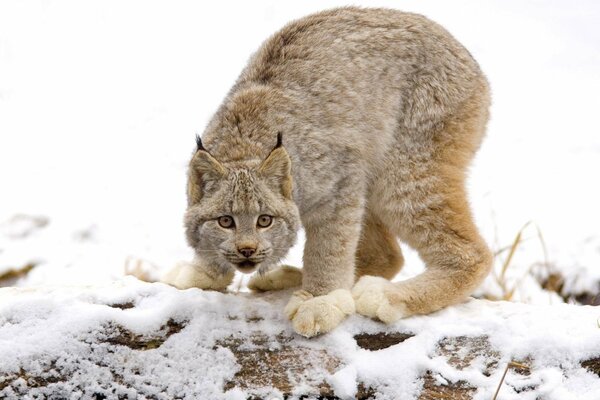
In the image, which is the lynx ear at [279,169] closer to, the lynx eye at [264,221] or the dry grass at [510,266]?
the lynx eye at [264,221]

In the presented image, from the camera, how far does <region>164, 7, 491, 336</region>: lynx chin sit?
483cm

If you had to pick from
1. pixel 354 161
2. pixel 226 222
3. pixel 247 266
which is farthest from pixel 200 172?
pixel 354 161

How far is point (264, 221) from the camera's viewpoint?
15.3ft

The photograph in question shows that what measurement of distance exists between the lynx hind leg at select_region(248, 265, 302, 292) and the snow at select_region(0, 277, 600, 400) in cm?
68

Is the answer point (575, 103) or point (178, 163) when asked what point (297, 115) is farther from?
point (575, 103)

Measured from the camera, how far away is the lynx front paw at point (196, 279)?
5.22 meters

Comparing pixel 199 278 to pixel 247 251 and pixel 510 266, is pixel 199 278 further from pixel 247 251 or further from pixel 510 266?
pixel 510 266

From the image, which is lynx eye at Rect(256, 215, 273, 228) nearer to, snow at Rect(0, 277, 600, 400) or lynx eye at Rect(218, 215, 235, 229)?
lynx eye at Rect(218, 215, 235, 229)

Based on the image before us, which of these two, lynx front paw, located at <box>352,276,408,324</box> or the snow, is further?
lynx front paw, located at <box>352,276,408,324</box>

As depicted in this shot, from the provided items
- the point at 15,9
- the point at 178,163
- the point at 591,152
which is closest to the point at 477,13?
the point at 591,152

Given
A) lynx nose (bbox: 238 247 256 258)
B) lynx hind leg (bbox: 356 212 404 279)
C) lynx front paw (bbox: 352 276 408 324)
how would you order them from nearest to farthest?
lynx nose (bbox: 238 247 256 258), lynx front paw (bbox: 352 276 408 324), lynx hind leg (bbox: 356 212 404 279)

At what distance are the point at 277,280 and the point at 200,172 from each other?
1.12 meters

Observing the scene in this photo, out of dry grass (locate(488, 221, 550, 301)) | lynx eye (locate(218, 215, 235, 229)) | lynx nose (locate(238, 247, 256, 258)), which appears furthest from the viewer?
dry grass (locate(488, 221, 550, 301))

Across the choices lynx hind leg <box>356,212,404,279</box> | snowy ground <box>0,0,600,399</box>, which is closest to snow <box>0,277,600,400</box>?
snowy ground <box>0,0,600,399</box>
